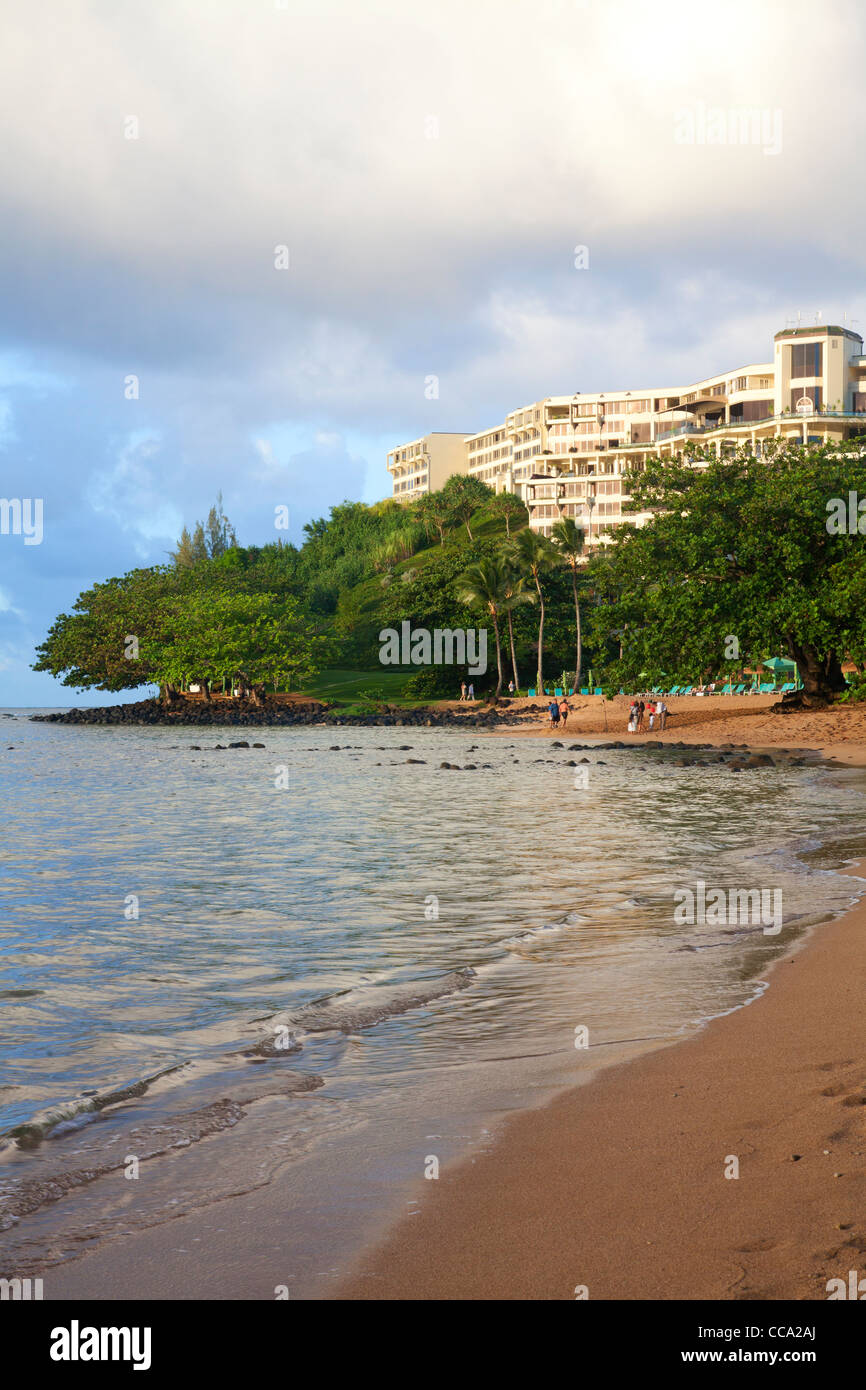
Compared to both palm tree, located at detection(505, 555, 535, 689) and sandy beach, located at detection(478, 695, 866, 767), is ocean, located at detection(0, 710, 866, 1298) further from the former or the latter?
palm tree, located at detection(505, 555, 535, 689)

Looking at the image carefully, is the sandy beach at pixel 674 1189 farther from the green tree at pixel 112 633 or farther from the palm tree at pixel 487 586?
the green tree at pixel 112 633

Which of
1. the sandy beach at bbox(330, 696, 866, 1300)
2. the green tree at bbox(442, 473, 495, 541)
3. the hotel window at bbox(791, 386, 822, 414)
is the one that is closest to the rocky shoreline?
the green tree at bbox(442, 473, 495, 541)

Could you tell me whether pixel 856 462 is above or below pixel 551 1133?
above

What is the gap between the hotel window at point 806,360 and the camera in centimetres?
9962

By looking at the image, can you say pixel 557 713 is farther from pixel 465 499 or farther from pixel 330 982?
pixel 465 499

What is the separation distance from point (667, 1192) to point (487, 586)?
259 feet

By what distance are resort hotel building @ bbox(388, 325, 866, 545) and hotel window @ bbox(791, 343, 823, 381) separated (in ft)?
0.31

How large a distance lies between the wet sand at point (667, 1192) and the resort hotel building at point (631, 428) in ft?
234

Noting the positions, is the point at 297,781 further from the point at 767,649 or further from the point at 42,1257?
the point at 42,1257

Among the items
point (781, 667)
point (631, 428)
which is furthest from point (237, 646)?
point (631, 428)

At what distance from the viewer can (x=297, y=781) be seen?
36.3 metres

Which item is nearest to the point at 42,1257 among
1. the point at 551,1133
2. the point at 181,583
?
the point at 551,1133

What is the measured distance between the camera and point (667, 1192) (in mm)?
5070
